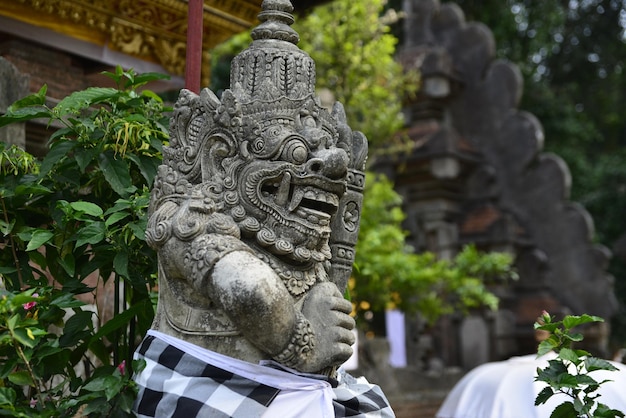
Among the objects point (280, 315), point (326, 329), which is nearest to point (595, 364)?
point (326, 329)

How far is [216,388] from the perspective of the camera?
295 cm

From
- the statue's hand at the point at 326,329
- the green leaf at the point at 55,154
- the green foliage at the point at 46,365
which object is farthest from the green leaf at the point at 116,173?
the statue's hand at the point at 326,329

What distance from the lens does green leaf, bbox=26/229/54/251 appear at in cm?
331

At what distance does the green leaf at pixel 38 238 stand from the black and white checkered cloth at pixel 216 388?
2.02 feet

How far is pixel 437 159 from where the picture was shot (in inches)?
488

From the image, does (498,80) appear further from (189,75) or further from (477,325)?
(189,75)

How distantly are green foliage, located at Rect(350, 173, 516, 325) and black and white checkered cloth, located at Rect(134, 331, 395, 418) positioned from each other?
5.90 meters

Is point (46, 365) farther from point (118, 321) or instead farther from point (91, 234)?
point (91, 234)

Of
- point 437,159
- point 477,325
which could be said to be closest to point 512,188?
point 437,159

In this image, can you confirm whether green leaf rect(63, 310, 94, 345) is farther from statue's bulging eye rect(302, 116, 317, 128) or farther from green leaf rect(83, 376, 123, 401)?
statue's bulging eye rect(302, 116, 317, 128)

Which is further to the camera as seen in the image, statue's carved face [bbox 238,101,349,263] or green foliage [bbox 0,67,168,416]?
green foliage [bbox 0,67,168,416]

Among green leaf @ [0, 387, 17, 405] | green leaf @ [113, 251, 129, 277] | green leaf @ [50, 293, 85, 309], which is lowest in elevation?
green leaf @ [0, 387, 17, 405]

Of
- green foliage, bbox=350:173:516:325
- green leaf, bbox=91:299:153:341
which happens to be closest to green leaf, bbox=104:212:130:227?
green leaf, bbox=91:299:153:341

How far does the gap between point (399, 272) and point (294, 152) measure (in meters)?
6.37
